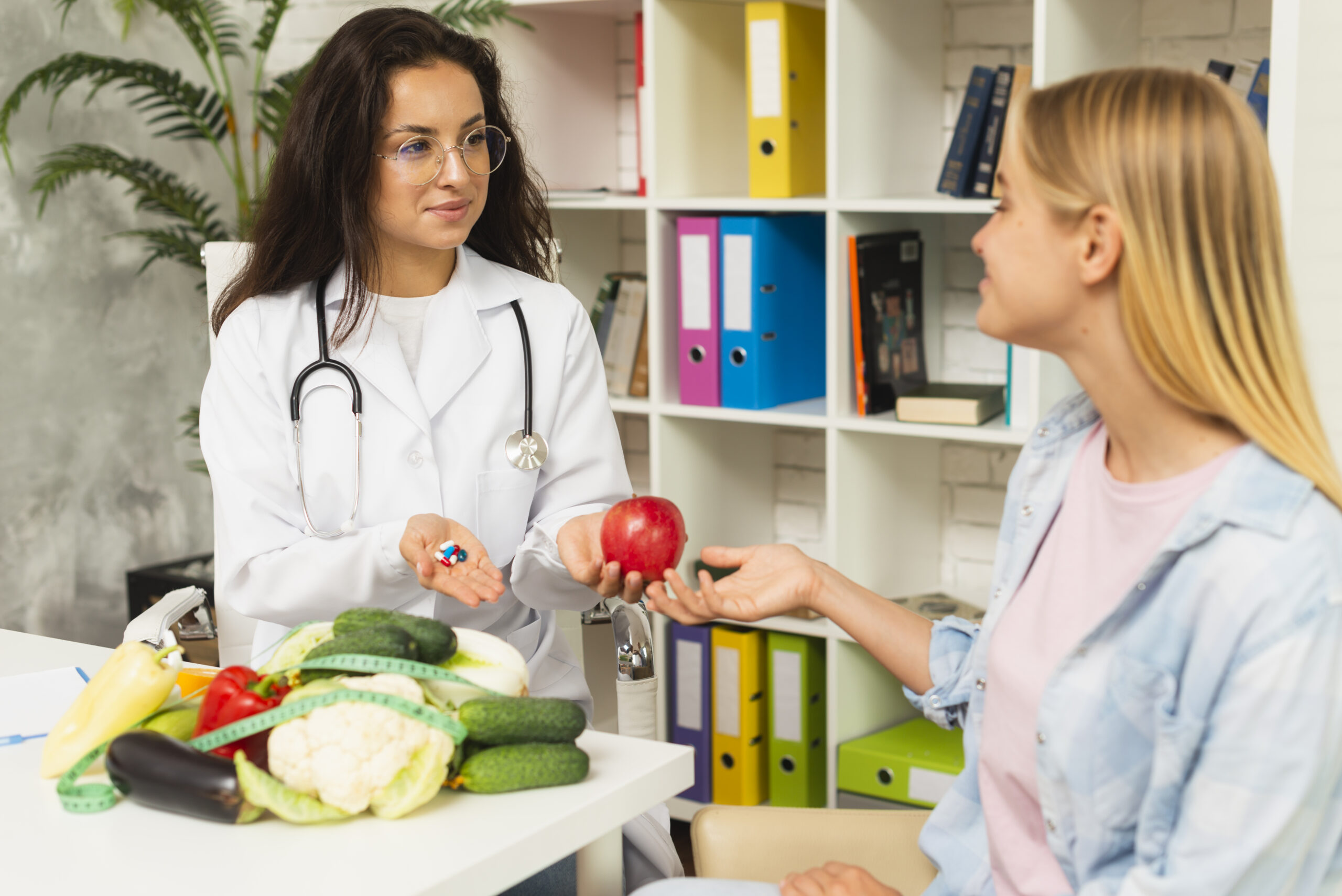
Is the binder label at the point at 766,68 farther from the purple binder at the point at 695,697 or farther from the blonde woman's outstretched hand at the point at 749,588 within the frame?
the blonde woman's outstretched hand at the point at 749,588

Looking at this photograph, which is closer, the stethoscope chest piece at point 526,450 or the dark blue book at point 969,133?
the stethoscope chest piece at point 526,450

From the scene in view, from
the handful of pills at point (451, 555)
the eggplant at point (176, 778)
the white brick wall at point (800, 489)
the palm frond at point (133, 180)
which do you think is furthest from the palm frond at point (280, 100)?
the eggplant at point (176, 778)

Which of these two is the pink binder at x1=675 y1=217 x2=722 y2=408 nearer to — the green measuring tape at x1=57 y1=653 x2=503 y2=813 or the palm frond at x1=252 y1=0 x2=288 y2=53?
the palm frond at x1=252 y1=0 x2=288 y2=53

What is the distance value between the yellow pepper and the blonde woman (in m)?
0.70

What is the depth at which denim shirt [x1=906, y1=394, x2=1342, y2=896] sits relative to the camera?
91 centimetres

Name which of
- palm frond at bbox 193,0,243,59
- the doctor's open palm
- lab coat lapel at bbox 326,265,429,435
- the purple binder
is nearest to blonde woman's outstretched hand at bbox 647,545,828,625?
the doctor's open palm

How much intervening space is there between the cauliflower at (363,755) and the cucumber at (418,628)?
0.23 ft

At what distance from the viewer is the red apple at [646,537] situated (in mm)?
1477

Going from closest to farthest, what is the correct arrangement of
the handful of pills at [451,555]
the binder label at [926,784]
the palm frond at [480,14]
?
the handful of pills at [451,555], the binder label at [926,784], the palm frond at [480,14]

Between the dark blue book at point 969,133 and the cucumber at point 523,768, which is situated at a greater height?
the dark blue book at point 969,133

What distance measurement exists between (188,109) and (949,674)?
257 cm

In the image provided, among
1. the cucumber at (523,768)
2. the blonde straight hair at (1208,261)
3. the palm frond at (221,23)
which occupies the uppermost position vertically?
the palm frond at (221,23)

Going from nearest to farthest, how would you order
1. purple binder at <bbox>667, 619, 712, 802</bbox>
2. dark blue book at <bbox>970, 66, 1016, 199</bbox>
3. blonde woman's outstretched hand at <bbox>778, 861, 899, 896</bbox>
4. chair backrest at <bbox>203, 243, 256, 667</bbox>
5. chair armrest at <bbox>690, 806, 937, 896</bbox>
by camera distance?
blonde woman's outstretched hand at <bbox>778, 861, 899, 896</bbox>
chair armrest at <bbox>690, 806, 937, 896</bbox>
chair backrest at <bbox>203, 243, 256, 667</bbox>
dark blue book at <bbox>970, 66, 1016, 199</bbox>
purple binder at <bbox>667, 619, 712, 802</bbox>

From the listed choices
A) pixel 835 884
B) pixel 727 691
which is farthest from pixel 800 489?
pixel 835 884
